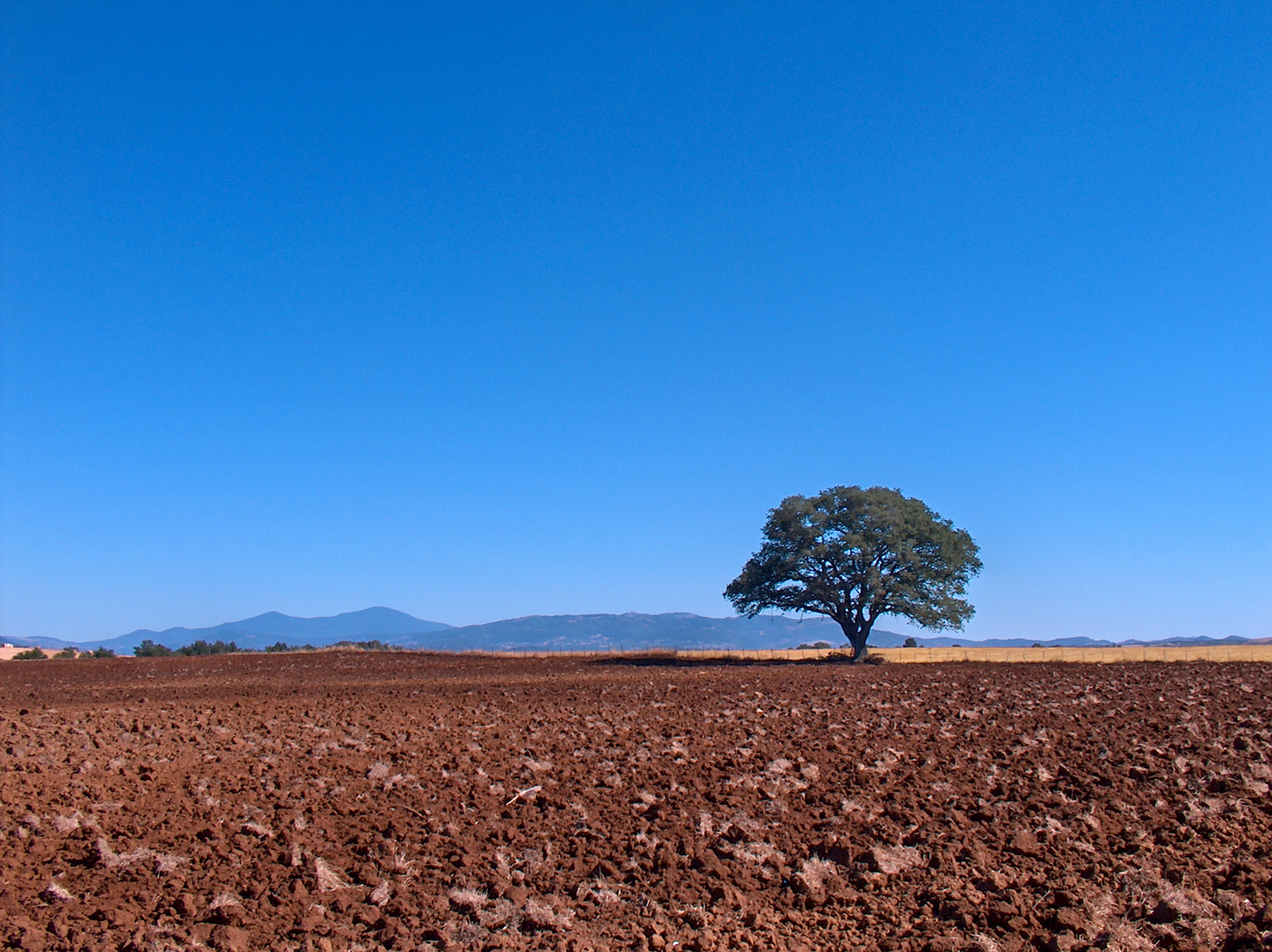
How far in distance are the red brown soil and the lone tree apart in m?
34.6

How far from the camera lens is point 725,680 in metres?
30.9

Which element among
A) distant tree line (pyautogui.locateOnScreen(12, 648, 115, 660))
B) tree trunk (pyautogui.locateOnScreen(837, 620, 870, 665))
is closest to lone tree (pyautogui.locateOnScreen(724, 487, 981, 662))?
tree trunk (pyautogui.locateOnScreen(837, 620, 870, 665))

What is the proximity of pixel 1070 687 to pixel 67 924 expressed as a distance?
1001 inches

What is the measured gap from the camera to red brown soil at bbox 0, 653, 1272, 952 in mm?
7973

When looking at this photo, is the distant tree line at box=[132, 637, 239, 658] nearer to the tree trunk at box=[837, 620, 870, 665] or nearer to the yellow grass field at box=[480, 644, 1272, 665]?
the yellow grass field at box=[480, 644, 1272, 665]

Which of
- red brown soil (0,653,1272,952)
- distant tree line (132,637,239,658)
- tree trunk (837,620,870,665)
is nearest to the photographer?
red brown soil (0,653,1272,952)

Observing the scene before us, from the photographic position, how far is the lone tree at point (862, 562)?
177ft

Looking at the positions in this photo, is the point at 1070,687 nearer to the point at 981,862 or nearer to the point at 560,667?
the point at 981,862

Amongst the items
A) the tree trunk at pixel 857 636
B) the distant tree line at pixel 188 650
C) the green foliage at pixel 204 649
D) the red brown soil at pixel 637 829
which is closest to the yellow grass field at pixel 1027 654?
the tree trunk at pixel 857 636

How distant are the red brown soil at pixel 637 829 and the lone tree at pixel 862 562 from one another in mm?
34570

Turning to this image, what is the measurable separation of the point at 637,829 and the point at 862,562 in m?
46.4

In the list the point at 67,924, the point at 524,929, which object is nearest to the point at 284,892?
the point at 67,924

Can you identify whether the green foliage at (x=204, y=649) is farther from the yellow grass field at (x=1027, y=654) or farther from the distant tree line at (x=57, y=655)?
the yellow grass field at (x=1027, y=654)

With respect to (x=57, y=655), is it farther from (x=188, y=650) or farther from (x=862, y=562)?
(x=862, y=562)
